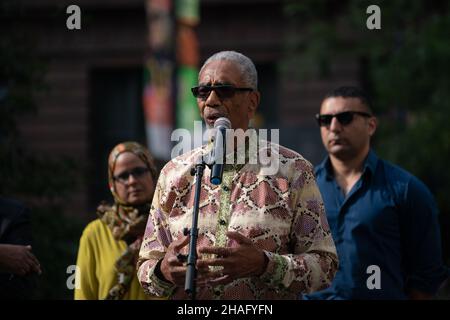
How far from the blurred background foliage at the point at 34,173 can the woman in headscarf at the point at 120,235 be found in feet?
11.6

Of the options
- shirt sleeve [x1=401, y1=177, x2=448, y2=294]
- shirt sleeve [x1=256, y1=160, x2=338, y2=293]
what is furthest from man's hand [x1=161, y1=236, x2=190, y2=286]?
→ shirt sleeve [x1=401, y1=177, x2=448, y2=294]

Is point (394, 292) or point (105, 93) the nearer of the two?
point (394, 292)

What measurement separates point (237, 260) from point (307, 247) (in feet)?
1.55

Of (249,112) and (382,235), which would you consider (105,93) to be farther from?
(249,112)

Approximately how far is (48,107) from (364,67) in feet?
21.1

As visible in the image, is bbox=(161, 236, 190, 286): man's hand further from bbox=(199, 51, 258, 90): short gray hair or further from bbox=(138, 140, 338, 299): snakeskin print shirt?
bbox=(199, 51, 258, 90): short gray hair

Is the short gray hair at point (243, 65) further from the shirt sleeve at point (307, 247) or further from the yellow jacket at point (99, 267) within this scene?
the yellow jacket at point (99, 267)

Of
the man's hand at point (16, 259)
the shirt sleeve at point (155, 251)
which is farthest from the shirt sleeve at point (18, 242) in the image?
the shirt sleeve at point (155, 251)

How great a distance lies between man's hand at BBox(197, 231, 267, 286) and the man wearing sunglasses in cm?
215

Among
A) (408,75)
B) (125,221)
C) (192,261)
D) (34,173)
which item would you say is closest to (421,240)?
(125,221)

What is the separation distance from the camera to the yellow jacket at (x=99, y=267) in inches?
259

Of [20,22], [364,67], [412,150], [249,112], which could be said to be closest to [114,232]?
[249,112]

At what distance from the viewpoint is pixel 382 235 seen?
6453mm

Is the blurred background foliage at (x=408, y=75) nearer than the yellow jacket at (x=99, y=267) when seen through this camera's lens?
No
